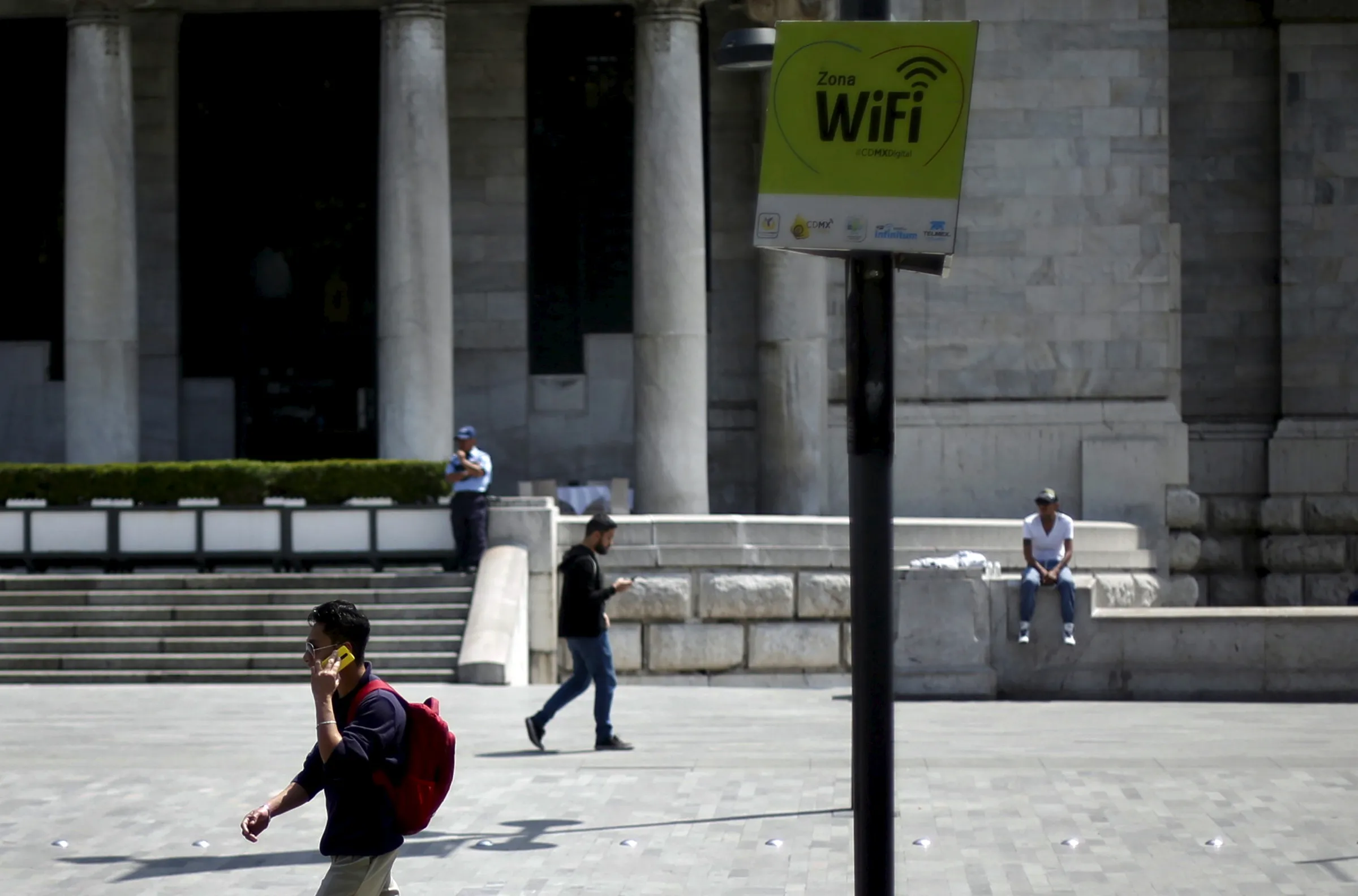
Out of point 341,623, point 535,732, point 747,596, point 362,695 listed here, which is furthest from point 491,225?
point 341,623

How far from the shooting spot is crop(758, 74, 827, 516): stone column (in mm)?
28406

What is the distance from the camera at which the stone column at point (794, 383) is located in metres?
28.4

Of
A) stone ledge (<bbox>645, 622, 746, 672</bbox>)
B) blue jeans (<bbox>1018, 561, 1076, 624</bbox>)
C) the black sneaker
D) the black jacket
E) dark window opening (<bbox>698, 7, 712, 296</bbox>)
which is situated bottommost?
stone ledge (<bbox>645, 622, 746, 672</bbox>)

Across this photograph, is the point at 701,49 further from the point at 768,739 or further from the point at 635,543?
the point at 768,739

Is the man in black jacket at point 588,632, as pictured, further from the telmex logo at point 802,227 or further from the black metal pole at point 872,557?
the telmex logo at point 802,227

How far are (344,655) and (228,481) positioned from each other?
18593mm

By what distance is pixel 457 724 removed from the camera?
55.9ft

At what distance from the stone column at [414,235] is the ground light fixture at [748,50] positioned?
1203 centimetres

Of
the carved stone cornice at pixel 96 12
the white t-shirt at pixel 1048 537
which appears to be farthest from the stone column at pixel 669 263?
the white t-shirt at pixel 1048 537

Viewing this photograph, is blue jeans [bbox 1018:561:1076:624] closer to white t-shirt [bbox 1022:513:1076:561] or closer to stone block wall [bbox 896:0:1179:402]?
white t-shirt [bbox 1022:513:1076:561]

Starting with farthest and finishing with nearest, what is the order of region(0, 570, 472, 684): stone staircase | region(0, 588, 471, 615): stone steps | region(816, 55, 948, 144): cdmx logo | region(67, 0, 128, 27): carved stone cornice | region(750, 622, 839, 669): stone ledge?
region(67, 0, 128, 27): carved stone cornice
region(750, 622, 839, 669): stone ledge
region(0, 588, 471, 615): stone steps
region(0, 570, 472, 684): stone staircase
region(816, 55, 948, 144): cdmx logo

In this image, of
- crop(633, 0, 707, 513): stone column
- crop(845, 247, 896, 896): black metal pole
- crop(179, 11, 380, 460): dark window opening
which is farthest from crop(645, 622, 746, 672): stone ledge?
crop(845, 247, 896, 896): black metal pole

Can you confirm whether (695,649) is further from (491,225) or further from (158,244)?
(158,244)

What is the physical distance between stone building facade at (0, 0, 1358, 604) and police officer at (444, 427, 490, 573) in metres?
3.60
